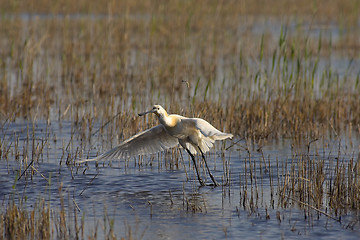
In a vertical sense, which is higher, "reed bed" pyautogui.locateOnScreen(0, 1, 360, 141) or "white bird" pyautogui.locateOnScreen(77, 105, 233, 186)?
"reed bed" pyautogui.locateOnScreen(0, 1, 360, 141)

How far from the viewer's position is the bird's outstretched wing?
22.1ft

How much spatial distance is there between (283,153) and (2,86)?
512 centimetres

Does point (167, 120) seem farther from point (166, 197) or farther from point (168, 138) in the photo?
point (166, 197)

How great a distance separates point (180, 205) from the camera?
18.7 feet

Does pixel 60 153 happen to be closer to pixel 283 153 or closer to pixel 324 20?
pixel 283 153

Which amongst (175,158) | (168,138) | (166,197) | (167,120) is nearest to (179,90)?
(175,158)

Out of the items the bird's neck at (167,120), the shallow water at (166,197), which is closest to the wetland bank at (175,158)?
the shallow water at (166,197)

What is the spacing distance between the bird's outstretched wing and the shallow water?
0.93 feet

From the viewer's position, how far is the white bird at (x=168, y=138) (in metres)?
6.33

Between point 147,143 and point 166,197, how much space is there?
1120mm

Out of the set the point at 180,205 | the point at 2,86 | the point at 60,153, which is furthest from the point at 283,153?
the point at 2,86

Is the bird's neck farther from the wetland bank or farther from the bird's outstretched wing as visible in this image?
the wetland bank

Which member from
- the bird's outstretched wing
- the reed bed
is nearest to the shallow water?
the bird's outstretched wing

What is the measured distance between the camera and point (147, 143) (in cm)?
696
